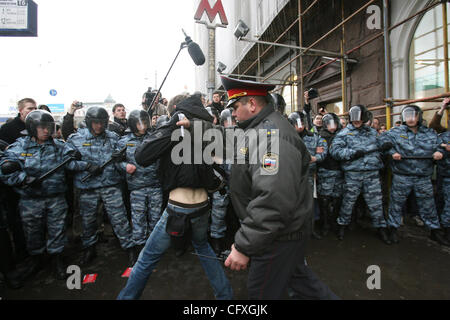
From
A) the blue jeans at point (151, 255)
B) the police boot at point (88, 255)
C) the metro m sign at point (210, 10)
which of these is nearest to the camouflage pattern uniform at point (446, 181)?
the blue jeans at point (151, 255)

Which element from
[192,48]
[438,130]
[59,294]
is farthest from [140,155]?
[438,130]

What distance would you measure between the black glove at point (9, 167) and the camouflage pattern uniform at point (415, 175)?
5.02m

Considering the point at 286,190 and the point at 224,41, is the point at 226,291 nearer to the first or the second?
the point at 286,190

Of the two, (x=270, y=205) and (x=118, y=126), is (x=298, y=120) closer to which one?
(x=270, y=205)

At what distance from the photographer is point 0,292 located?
7.96ft

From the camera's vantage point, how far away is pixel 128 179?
10.2 ft

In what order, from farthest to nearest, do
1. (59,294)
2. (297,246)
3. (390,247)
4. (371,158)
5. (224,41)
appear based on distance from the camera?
(224,41)
(371,158)
(390,247)
(59,294)
(297,246)

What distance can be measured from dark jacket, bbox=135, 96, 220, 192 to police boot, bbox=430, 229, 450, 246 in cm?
376

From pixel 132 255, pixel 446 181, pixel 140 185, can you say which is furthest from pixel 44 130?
pixel 446 181

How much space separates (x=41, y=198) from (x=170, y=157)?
202 centimetres

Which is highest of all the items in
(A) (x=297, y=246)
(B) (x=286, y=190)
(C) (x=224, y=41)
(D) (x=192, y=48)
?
(C) (x=224, y=41)

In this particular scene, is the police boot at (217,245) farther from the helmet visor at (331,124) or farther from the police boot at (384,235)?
the helmet visor at (331,124)

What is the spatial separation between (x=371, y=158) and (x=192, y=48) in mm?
3099

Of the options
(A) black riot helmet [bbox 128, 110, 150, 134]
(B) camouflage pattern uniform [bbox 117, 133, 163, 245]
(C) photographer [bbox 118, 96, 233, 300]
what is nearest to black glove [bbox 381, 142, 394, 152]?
(C) photographer [bbox 118, 96, 233, 300]
